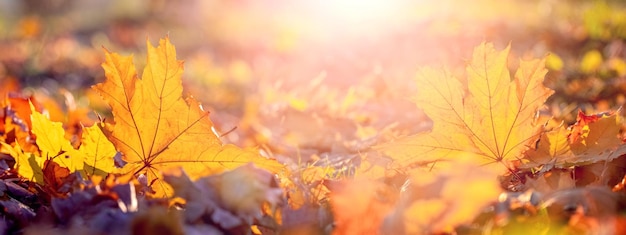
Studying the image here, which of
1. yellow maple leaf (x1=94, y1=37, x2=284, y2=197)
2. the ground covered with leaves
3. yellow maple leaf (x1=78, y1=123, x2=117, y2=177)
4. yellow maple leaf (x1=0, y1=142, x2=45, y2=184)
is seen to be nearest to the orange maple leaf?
the ground covered with leaves

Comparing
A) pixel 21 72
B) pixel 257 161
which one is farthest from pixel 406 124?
pixel 21 72

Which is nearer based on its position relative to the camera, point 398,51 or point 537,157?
point 537,157

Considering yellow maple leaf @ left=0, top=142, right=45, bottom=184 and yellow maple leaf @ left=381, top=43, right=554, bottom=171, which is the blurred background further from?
yellow maple leaf @ left=0, top=142, right=45, bottom=184

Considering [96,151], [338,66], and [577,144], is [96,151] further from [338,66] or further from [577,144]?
[338,66]

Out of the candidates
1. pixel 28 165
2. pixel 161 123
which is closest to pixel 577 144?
pixel 161 123

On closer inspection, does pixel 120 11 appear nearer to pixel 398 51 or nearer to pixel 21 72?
pixel 21 72

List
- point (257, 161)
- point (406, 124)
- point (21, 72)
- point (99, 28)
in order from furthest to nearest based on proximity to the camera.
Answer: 1. point (99, 28)
2. point (21, 72)
3. point (406, 124)
4. point (257, 161)
